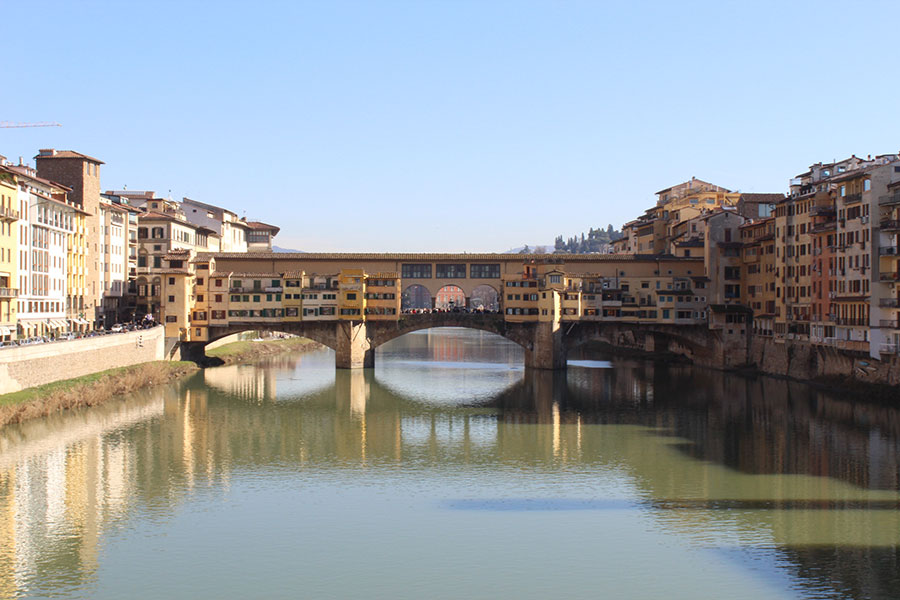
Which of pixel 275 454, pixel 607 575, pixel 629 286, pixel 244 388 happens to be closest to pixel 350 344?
pixel 244 388

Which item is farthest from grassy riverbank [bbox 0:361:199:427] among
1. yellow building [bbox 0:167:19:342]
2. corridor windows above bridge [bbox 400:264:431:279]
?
corridor windows above bridge [bbox 400:264:431:279]

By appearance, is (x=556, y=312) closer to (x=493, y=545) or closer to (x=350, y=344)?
(x=350, y=344)

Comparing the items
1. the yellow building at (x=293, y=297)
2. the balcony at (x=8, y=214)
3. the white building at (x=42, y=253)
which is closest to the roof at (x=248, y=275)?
the yellow building at (x=293, y=297)

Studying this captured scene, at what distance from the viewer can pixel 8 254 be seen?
144 ft

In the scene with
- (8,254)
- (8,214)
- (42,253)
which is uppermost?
(8,214)

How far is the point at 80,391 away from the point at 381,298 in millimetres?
22651

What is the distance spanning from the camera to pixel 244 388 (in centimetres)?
4988

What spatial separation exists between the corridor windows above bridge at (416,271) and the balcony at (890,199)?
28398 millimetres

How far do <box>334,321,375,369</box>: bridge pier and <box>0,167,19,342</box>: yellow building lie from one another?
62.6 ft

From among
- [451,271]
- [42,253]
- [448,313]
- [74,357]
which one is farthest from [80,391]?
[451,271]

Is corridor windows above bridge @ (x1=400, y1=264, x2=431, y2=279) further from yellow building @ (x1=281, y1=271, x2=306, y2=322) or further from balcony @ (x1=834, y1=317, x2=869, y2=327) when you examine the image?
balcony @ (x1=834, y1=317, x2=869, y2=327)

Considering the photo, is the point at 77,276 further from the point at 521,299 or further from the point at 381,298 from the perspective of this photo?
the point at 521,299

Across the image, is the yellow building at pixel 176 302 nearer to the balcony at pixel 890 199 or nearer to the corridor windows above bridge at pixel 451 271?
the corridor windows above bridge at pixel 451 271

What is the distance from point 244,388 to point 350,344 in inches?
375
